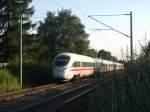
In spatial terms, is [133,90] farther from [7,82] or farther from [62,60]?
[62,60]

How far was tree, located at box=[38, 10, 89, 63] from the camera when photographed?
3302 inches

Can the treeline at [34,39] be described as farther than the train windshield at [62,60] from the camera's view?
Yes

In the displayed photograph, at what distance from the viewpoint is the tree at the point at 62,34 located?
275 feet

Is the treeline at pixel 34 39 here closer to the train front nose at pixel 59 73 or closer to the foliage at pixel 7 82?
the foliage at pixel 7 82

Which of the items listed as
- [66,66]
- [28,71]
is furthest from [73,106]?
[28,71]

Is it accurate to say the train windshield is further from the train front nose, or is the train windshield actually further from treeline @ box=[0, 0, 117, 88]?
treeline @ box=[0, 0, 117, 88]

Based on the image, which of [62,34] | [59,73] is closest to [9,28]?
[59,73]

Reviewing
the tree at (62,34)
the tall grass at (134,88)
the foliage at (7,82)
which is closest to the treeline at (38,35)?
the tree at (62,34)

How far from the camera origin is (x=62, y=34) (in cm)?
8819

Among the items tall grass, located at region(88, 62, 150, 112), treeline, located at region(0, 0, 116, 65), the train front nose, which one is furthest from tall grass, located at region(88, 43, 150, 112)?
treeline, located at region(0, 0, 116, 65)

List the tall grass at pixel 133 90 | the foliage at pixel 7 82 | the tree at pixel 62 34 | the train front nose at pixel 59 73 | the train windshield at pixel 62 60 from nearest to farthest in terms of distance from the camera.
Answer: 1. the tall grass at pixel 133 90
2. the foliage at pixel 7 82
3. the train front nose at pixel 59 73
4. the train windshield at pixel 62 60
5. the tree at pixel 62 34

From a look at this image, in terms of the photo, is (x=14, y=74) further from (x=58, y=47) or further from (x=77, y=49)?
(x=77, y=49)

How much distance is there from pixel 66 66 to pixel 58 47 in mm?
47104

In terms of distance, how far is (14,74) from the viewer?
118 ft
